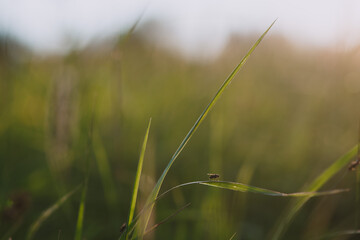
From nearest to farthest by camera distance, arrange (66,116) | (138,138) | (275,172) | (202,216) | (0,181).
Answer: (202,216) → (66,116) → (0,181) → (275,172) → (138,138)

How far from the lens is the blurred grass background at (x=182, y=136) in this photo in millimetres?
870

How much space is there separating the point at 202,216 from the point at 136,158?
2.07ft

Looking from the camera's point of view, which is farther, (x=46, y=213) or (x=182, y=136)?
(x=182, y=136)

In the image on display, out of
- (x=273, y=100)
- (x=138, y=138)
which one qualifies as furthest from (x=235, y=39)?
(x=138, y=138)

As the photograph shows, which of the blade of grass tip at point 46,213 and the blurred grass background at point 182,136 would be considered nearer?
the blade of grass tip at point 46,213

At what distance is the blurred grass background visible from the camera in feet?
2.85

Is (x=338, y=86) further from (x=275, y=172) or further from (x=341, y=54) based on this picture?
(x=275, y=172)

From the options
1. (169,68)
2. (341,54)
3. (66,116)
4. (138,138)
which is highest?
(341,54)

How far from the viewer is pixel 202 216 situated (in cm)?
78

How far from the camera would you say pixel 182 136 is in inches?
60.4

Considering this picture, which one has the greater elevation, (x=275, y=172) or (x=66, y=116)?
(x=66, y=116)

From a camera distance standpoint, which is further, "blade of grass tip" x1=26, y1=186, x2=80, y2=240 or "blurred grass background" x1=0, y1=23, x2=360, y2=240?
"blurred grass background" x1=0, y1=23, x2=360, y2=240

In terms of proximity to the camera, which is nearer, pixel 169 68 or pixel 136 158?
pixel 136 158

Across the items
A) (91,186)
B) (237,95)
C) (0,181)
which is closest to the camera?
(0,181)
